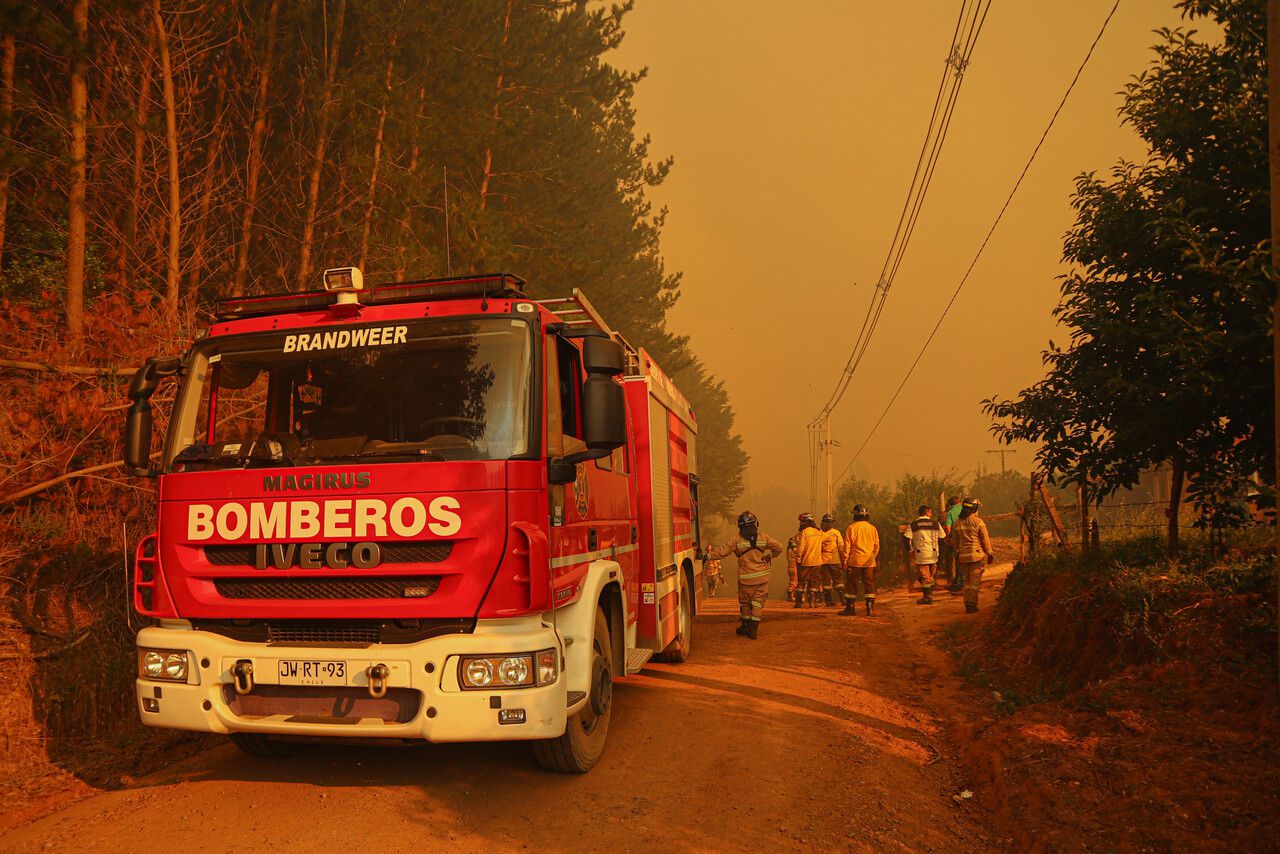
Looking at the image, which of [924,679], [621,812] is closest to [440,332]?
[621,812]

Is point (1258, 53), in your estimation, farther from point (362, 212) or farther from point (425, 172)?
point (362, 212)

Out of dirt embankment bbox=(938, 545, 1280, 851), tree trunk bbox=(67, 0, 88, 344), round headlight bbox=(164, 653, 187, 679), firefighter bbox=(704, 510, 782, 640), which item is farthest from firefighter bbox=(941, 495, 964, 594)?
round headlight bbox=(164, 653, 187, 679)

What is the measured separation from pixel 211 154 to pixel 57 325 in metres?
3.78

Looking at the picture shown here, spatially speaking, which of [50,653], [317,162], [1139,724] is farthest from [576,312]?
[317,162]

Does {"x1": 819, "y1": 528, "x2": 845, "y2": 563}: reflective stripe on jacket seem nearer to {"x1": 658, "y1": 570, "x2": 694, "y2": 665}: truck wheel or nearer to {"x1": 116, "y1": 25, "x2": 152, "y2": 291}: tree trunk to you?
{"x1": 658, "y1": 570, "x2": 694, "y2": 665}: truck wheel

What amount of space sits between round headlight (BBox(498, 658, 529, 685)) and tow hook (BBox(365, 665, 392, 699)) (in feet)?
1.90

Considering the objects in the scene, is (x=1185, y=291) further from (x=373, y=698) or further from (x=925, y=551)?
(x=925, y=551)

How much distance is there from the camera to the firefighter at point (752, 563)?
1203 centimetres

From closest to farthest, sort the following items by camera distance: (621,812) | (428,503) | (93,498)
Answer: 1. (428,503)
2. (621,812)
3. (93,498)

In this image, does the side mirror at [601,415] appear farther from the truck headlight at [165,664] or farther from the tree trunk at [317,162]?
the tree trunk at [317,162]

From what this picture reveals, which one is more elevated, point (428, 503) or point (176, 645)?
point (428, 503)

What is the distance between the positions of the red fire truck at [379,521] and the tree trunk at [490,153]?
10.6 m

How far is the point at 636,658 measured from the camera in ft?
23.2

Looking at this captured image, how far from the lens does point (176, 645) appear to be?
4.81 metres
